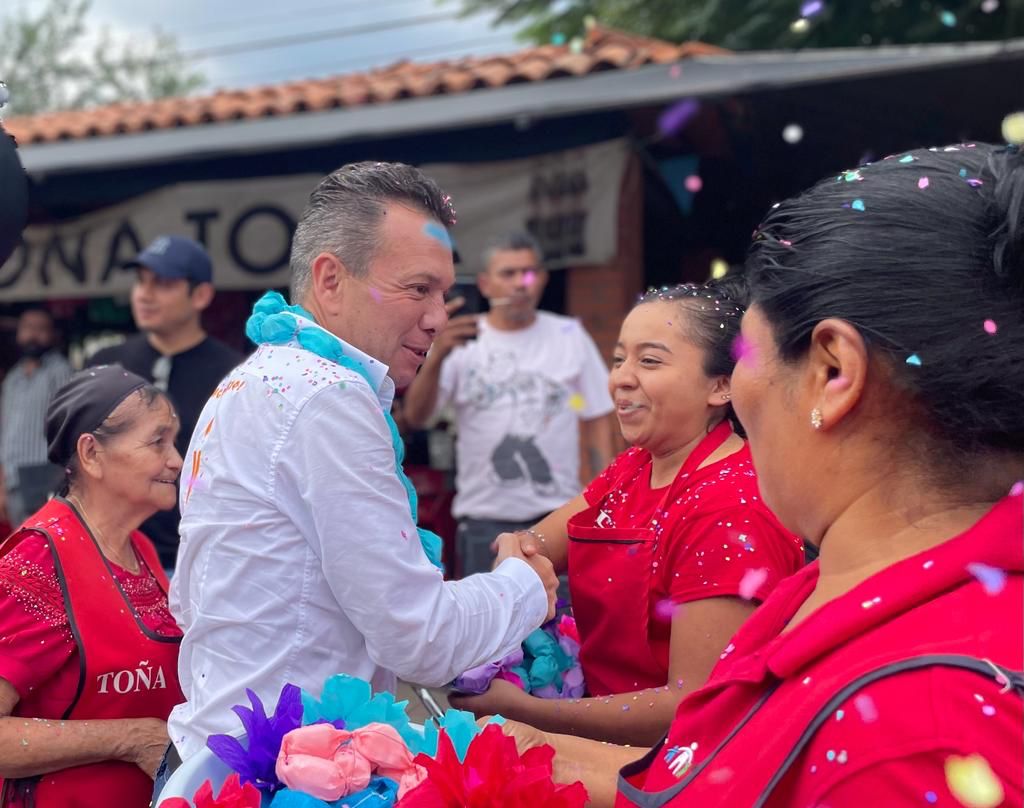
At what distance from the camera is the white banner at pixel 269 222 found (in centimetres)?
629

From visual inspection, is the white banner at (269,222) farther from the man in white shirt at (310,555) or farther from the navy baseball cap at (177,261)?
the man in white shirt at (310,555)

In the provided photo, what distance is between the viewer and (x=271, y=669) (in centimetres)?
180

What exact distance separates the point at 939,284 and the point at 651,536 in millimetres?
1137

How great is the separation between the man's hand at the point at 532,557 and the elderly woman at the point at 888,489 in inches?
35.0

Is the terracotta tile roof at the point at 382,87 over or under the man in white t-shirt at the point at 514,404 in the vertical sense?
over

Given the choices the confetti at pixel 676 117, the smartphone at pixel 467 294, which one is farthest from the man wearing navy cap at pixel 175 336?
the confetti at pixel 676 117

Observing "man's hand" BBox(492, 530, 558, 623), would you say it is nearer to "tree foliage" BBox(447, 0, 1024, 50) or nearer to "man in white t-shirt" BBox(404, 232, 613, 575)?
"man in white t-shirt" BBox(404, 232, 613, 575)

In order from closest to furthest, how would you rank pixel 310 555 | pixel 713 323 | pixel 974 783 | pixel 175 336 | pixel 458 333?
pixel 974 783 → pixel 310 555 → pixel 713 323 → pixel 175 336 → pixel 458 333

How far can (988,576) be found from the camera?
3.33 ft

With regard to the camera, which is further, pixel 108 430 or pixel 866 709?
pixel 108 430

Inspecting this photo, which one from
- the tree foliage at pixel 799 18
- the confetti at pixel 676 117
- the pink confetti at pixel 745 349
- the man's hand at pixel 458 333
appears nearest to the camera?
the pink confetti at pixel 745 349

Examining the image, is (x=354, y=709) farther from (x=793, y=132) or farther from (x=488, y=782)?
(x=793, y=132)

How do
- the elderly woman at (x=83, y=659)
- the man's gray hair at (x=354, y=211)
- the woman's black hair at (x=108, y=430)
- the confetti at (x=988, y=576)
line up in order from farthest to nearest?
the woman's black hair at (x=108, y=430), the elderly woman at (x=83, y=659), the man's gray hair at (x=354, y=211), the confetti at (x=988, y=576)

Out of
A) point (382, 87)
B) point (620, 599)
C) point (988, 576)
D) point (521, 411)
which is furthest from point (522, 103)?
point (988, 576)
